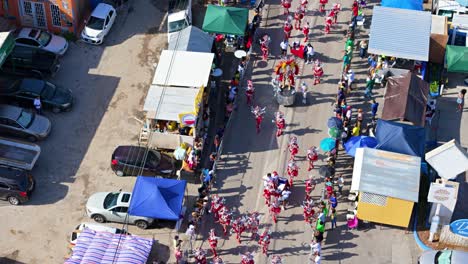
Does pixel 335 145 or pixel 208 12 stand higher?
pixel 208 12

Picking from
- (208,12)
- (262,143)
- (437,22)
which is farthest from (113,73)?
(437,22)

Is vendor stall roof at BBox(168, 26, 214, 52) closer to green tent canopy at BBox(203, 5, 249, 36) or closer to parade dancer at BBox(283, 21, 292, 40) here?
green tent canopy at BBox(203, 5, 249, 36)

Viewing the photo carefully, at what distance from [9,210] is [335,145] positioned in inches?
643

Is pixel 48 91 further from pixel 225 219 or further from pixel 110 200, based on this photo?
pixel 225 219

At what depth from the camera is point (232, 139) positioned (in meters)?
40.2

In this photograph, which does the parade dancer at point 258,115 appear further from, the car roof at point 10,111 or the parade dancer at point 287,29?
the car roof at point 10,111

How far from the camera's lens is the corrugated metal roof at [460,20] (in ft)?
150

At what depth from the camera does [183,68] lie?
135 feet

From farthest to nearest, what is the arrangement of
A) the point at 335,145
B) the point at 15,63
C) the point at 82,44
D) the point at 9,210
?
the point at 82,44
the point at 15,63
the point at 335,145
the point at 9,210

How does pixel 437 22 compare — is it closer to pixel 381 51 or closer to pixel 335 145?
pixel 381 51

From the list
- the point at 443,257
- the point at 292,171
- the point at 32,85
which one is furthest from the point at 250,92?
the point at 443,257

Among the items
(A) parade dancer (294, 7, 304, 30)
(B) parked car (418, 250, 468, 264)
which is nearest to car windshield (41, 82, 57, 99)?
(A) parade dancer (294, 7, 304, 30)

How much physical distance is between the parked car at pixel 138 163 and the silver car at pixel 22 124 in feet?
14.6

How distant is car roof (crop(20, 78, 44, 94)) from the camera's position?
134ft
